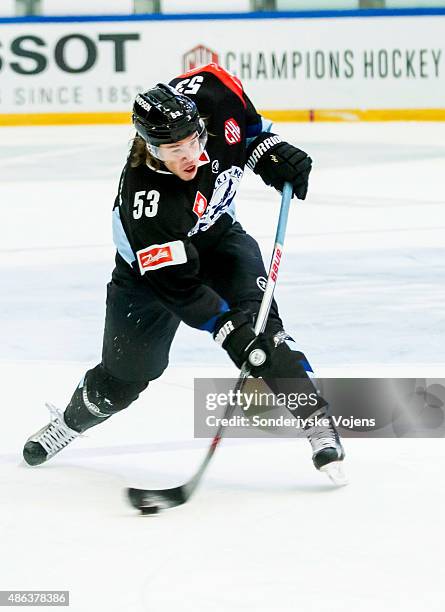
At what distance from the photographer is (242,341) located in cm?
267

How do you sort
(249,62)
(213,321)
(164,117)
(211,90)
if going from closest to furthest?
(164,117)
(213,321)
(211,90)
(249,62)

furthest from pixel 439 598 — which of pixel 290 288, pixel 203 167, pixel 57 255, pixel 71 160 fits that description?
pixel 71 160

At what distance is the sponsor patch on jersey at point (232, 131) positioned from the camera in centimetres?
292

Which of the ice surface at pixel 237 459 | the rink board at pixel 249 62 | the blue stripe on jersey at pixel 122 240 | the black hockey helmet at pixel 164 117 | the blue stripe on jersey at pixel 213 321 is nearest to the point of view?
the ice surface at pixel 237 459

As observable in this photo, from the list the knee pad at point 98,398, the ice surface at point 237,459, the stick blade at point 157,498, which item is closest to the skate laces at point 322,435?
the ice surface at point 237,459

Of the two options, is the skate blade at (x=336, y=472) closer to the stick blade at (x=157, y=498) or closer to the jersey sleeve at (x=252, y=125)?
the stick blade at (x=157, y=498)

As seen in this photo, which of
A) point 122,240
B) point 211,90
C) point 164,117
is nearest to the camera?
point 164,117

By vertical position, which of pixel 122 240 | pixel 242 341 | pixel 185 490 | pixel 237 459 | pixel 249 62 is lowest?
pixel 249 62

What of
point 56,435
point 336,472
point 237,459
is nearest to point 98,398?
point 56,435

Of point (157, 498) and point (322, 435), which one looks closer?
point (157, 498)

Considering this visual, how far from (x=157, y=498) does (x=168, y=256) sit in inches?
20.1

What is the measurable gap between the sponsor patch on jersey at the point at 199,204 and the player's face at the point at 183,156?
6cm

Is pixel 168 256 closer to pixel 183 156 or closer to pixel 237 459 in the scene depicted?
pixel 183 156

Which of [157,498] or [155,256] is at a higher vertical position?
[155,256]
